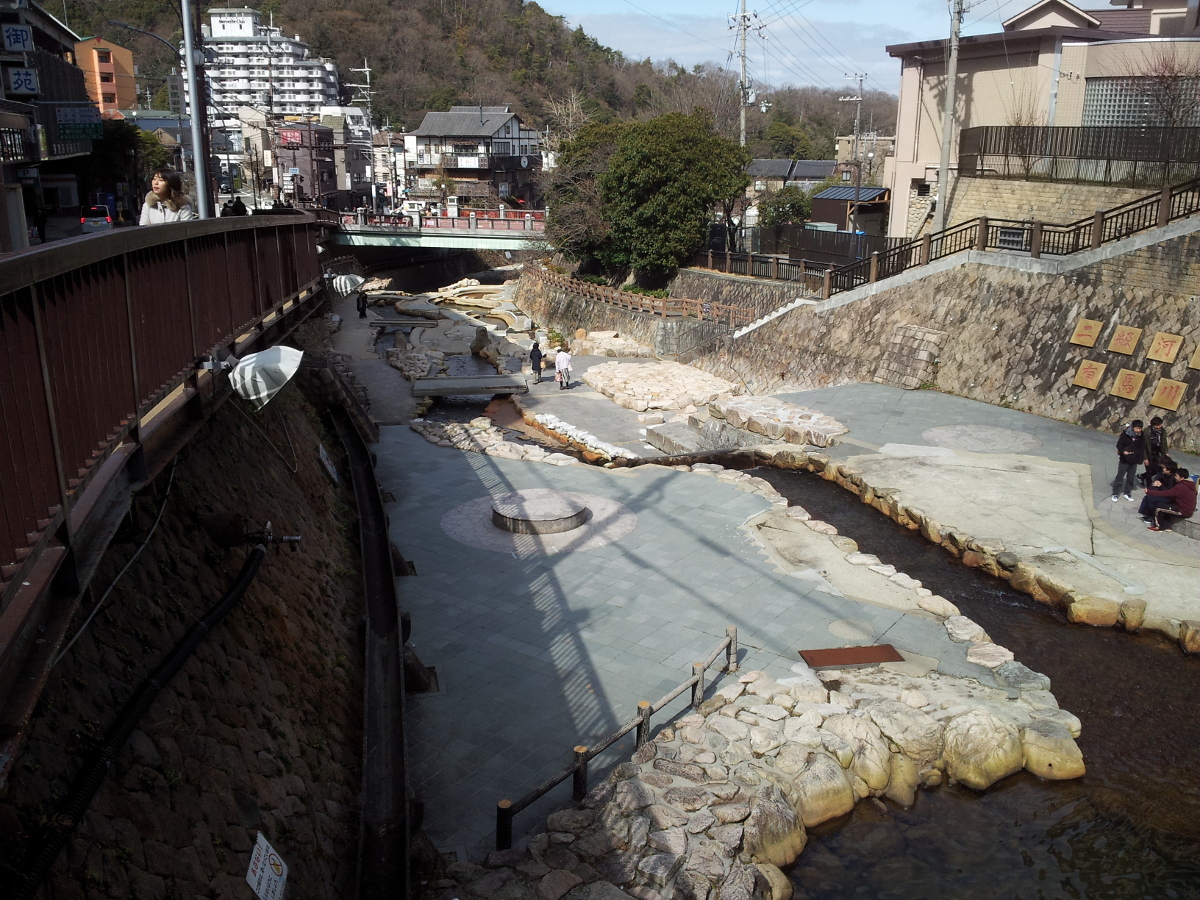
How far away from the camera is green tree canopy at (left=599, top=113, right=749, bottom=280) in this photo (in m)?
32.9

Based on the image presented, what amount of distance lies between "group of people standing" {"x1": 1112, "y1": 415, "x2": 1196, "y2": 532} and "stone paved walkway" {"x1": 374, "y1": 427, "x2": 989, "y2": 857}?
4823mm

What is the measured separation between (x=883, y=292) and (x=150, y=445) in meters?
20.8

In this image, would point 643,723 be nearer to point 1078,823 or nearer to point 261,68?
point 1078,823

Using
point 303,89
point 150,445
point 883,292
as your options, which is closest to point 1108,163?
point 883,292

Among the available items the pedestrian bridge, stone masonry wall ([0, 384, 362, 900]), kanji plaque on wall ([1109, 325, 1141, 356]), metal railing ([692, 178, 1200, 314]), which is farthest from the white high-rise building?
stone masonry wall ([0, 384, 362, 900])

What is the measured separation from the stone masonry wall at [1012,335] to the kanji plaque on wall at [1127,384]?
0.12m

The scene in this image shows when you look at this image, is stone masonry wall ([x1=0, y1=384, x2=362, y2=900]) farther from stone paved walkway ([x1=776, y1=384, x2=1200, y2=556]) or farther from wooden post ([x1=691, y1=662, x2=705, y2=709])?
stone paved walkway ([x1=776, y1=384, x2=1200, y2=556])

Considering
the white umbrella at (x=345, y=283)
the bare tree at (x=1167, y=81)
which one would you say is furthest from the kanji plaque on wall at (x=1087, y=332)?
the white umbrella at (x=345, y=283)

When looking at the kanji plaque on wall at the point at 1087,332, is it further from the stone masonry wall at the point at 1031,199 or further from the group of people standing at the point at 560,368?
the group of people standing at the point at 560,368

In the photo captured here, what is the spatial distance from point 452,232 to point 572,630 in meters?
38.5

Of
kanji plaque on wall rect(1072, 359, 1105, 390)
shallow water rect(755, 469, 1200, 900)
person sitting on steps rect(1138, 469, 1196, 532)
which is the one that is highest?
kanji plaque on wall rect(1072, 359, 1105, 390)

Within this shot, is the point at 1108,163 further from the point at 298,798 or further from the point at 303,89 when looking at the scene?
the point at 303,89

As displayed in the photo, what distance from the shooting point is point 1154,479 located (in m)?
13.1

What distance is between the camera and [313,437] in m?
12.8
